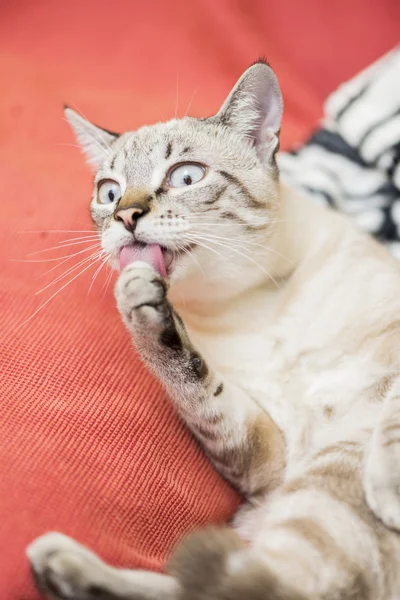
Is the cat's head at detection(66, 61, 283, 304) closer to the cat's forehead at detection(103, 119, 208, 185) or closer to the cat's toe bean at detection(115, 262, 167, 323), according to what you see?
the cat's forehead at detection(103, 119, 208, 185)

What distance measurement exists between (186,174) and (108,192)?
29 cm

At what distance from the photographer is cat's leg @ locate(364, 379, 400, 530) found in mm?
1180

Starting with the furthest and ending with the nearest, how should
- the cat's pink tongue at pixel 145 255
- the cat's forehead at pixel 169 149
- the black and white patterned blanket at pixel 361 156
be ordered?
the black and white patterned blanket at pixel 361 156 < the cat's forehead at pixel 169 149 < the cat's pink tongue at pixel 145 255

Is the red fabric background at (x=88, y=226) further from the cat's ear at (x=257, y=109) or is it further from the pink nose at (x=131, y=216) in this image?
the cat's ear at (x=257, y=109)

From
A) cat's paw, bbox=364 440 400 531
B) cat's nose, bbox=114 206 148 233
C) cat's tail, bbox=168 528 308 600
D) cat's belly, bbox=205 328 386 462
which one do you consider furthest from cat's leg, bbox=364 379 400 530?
cat's nose, bbox=114 206 148 233

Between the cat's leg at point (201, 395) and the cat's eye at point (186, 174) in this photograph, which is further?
the cat's eye at point (186, 174)

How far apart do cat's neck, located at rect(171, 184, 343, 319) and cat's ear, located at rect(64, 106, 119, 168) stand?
55 cm

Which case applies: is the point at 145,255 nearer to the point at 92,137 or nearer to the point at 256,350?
the point at 256,350

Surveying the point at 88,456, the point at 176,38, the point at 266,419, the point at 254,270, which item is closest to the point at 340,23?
the point at 176,38

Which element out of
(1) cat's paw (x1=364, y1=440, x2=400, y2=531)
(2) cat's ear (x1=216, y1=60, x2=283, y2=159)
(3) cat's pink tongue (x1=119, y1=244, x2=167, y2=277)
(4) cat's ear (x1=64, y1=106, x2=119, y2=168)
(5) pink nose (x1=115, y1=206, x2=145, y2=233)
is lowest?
(1) cat's paw (x1=364, y1=440, x2=400, y2=531)

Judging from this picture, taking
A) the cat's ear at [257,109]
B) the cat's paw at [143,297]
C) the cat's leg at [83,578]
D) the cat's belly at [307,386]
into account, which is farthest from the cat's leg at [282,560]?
the cat's ear at [257,109]

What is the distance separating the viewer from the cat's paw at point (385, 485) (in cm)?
118

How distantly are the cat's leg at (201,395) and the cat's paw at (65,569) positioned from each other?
0.43 metres

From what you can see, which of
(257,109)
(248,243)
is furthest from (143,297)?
(257,109)
